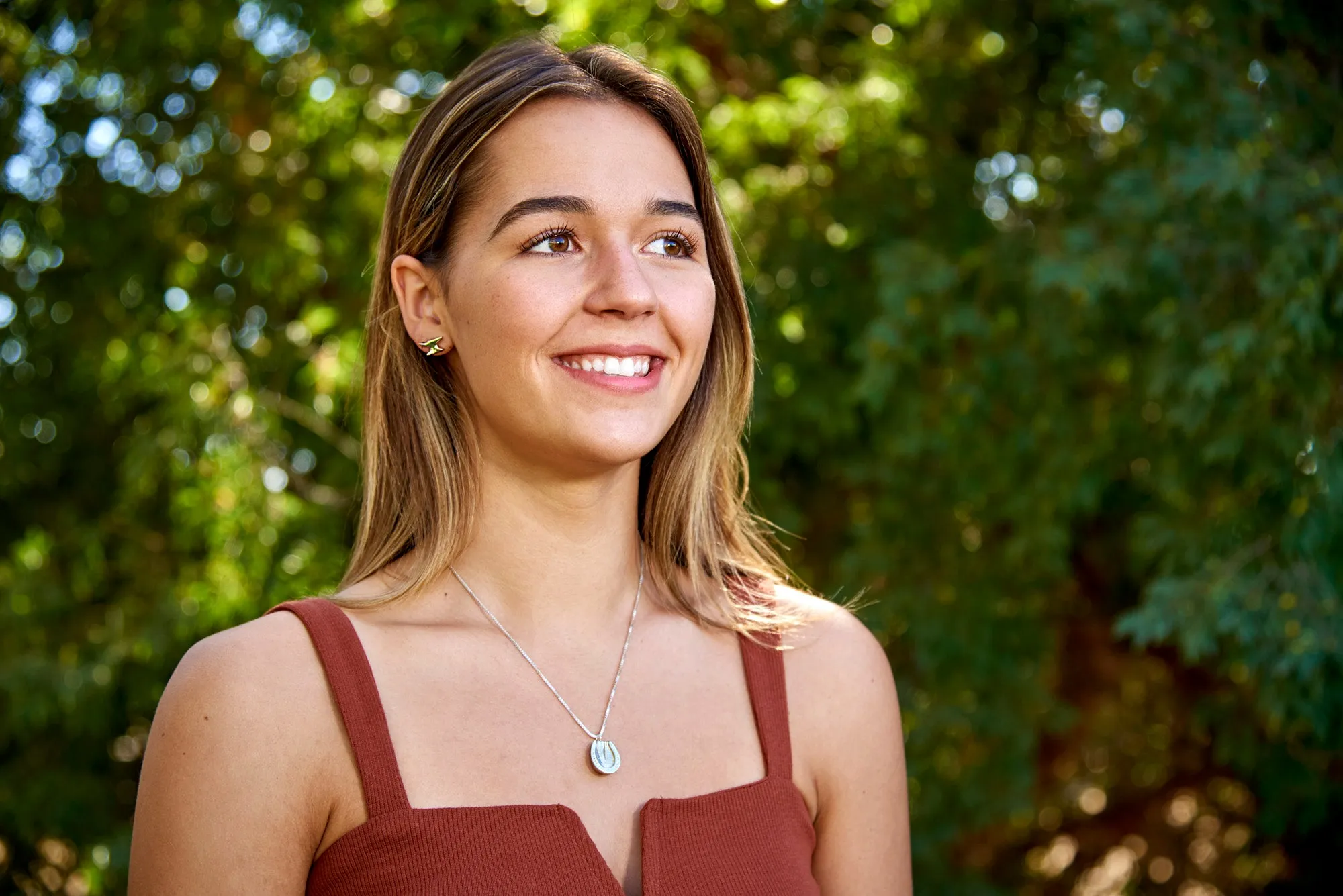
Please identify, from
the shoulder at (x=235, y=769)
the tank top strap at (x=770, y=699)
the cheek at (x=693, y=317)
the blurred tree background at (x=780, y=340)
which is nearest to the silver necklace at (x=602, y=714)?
the tank top strap at (x=770, y=699)

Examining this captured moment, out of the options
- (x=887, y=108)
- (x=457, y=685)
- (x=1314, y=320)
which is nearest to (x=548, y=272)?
(x=457, y=685)

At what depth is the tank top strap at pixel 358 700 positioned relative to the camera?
5.70 ft

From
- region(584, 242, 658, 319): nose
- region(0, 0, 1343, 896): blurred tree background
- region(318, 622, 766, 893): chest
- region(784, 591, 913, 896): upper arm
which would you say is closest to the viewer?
region(318, 622, 766, 893): chest

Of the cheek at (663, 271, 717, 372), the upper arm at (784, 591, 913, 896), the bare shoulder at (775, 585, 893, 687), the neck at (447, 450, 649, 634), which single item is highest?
the cheek at (663, 271, 717, 372)

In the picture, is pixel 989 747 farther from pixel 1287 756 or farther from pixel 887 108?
pixel 887 108

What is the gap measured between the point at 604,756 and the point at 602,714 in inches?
3.4

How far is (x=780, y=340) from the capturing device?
381 centimetres

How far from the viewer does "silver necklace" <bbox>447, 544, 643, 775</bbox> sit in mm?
1905

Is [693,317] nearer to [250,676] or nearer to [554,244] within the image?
[554,244]

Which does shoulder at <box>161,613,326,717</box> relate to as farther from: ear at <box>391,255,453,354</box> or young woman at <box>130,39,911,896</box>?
ear at <box>391,255,453,354</box>

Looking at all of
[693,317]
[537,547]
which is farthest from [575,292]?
[537,547]

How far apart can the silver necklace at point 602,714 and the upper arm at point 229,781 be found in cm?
33

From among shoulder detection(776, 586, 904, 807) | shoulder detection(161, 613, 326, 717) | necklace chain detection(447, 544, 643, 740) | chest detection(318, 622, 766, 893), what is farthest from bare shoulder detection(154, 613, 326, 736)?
shoulder detection(776, 586, 904, 807)

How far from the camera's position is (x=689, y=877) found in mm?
1829
